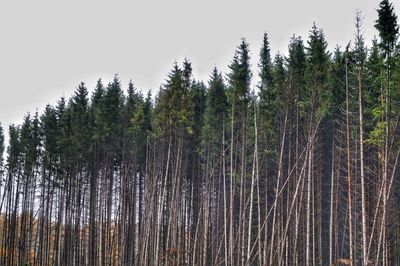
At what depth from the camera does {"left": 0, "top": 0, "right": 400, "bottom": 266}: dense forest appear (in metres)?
26.5

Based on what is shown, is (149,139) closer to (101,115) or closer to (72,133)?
(101,115)

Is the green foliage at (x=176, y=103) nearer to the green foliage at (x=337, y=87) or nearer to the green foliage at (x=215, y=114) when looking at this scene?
the green foliage at (x=215, y=114)

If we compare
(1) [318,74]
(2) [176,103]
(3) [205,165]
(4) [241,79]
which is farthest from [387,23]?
(3) [205,165]

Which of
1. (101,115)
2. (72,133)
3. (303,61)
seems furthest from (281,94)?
(72,133)

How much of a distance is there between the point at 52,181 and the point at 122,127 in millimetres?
9143

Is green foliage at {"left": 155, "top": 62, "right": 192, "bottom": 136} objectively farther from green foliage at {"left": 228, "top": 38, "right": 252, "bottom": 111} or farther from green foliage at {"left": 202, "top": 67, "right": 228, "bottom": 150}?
green foliage at {"left": 228, "top": 38, "right": 252, "bottom": 111}

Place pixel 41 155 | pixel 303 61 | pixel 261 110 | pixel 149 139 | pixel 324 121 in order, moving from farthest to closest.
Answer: pixel 41 155 → pixel 149 139 → pixel 324 121 → pixel 261 110 → pixel 303 61

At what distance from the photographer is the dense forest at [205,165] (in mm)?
26500

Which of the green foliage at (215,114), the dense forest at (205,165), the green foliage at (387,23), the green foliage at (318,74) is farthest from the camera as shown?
the green foliage at (215,114)

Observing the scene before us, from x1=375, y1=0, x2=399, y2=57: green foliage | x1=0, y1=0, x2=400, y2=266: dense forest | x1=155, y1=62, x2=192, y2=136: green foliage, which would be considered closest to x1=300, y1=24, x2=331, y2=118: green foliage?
x1=0, y1=0, x2=400, y2=266: dense forest

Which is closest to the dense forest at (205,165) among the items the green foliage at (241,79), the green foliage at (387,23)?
the green foliage at (241,79)

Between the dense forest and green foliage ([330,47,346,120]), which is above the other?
green foliage ([330,47,346,120])

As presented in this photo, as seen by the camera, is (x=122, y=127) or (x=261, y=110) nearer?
(x=261, y=110)

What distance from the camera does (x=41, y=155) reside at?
42375 mm
